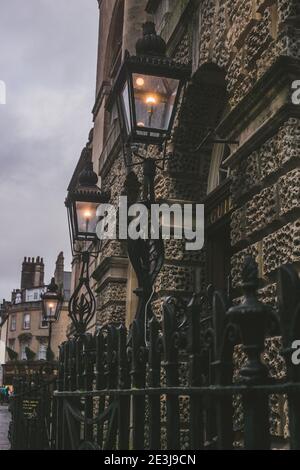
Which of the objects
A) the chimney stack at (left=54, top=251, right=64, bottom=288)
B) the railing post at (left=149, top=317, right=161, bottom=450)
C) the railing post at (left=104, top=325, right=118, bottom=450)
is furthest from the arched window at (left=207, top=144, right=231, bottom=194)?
the chimney stack at (left=54, top=251, right=64, bottom=288)

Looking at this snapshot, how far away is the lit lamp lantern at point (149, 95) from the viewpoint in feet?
16.3

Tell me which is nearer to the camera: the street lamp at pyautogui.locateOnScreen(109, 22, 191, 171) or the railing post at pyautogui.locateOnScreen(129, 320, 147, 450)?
Answer: the railing post at pyautogui.locateOnScreen(129, 320, 147, 450)

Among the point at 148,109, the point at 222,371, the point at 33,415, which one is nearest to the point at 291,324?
the point at 222,371

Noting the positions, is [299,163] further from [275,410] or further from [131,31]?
[131,31]

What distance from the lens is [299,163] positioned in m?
4.26

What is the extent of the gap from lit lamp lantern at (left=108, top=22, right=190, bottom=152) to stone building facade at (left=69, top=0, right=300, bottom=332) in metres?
0.57

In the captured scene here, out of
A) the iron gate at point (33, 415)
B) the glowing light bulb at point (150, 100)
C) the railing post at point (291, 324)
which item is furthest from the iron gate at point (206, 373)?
the iron gate at point (33, 415)

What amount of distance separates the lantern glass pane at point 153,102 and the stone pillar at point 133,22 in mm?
6857

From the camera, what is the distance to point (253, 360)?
2047mm

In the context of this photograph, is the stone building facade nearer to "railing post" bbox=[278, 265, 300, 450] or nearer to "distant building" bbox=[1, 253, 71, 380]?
"railing post" bbox=[278, 265, 300, 450]

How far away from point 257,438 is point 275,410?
2.26m

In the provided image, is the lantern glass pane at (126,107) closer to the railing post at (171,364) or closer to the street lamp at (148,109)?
the street lamp at (148,109)

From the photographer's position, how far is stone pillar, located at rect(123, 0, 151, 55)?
11.6 meters
